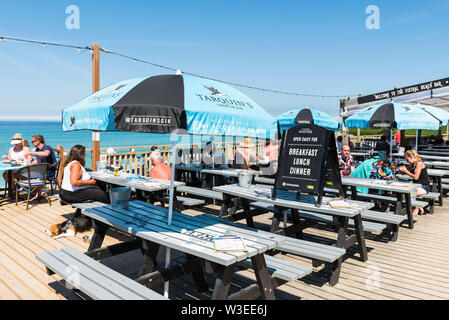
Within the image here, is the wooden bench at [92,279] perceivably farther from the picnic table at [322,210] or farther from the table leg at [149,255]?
the picnic table at [322,210]

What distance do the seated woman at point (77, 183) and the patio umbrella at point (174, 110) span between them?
6.69ft

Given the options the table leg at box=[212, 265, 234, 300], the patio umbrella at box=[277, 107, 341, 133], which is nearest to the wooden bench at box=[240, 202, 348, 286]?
the table leg at box=[212, 265, 234, 300]

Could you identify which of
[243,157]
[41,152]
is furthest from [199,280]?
[41,152]

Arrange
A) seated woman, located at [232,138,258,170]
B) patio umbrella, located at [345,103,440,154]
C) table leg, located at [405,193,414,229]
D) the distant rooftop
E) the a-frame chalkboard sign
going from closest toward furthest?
the a-frame chalkboard sign → table leg, located at [405,193,414,229] → seated woman, located at [232,138,258,170] → patio umbrella, located at [345,103,440,154] → the distant rooftop

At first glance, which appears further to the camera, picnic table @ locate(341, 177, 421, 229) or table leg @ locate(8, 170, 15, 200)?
table leg @ locate(8, 170, 15, 200)

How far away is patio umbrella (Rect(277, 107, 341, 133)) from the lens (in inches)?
346

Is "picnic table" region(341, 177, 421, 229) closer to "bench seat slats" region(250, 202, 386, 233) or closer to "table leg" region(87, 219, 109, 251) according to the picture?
"bench seat slats" region(250, 202, 386, 233)

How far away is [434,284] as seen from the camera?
3.39 metres

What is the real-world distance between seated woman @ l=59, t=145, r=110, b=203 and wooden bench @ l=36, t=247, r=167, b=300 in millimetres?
2098

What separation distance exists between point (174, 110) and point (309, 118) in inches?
274

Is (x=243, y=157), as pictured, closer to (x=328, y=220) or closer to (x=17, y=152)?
(x=328, y=220)
